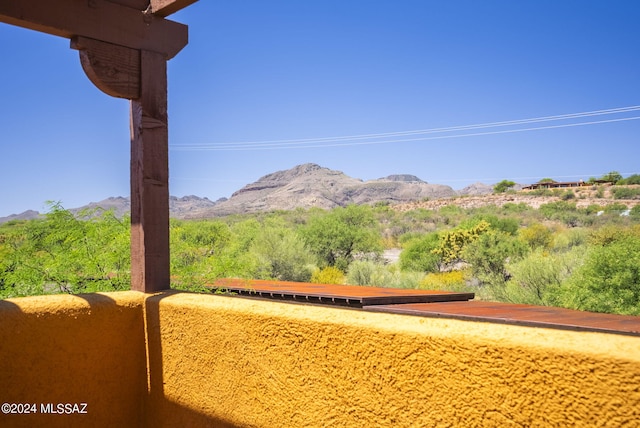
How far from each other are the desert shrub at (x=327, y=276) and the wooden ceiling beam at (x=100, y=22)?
69.7ft

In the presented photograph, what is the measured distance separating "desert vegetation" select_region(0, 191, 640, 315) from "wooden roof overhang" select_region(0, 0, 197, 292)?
5457mm

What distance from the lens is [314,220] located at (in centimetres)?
3072

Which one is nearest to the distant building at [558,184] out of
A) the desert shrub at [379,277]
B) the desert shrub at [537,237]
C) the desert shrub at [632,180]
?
the desert shrub at [632,180]

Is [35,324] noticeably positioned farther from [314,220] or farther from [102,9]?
[314,220]

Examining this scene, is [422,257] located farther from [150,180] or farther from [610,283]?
[150,180]

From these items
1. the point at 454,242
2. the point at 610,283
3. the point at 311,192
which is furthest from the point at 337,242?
the point at 311,192

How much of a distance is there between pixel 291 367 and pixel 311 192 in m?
99.7

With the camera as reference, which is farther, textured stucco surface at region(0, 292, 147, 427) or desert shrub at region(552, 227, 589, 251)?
desert shrub at region(552, 227, 589, 251)

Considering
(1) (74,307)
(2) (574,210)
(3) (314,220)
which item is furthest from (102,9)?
(2) (574,210)

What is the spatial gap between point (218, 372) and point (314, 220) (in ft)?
90.7

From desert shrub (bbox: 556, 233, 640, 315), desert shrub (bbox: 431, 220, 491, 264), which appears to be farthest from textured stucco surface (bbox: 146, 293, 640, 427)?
desert shrub (bbox: 431, 220, 491, 264)

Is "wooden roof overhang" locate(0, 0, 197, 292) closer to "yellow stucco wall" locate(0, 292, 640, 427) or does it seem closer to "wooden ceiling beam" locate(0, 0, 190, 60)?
"wooden ceiling beam" locate(0, 0, 190, 60)

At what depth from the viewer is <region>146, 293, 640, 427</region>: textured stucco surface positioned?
1.77 m

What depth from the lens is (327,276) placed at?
2531 centimetres
